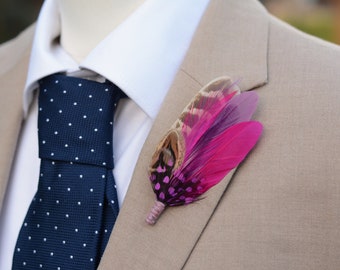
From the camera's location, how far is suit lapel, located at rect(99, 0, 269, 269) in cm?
119

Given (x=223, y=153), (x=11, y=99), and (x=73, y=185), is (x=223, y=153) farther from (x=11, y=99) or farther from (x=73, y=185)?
(x=11, y=99)

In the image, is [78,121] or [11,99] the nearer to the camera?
[78,121]

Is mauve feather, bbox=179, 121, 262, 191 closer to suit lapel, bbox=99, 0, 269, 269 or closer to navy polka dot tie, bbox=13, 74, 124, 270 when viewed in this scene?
suit lapel, bbox=99, 0, 269, 269

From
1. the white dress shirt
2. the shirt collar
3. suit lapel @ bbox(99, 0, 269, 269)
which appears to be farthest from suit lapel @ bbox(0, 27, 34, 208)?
suit lapel @ bbox(99, 0, 269, 269)

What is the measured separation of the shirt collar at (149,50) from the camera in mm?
1335

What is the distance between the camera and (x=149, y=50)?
135cm

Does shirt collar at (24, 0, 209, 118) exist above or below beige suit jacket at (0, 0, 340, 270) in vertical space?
above

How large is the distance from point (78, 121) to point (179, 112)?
21cm

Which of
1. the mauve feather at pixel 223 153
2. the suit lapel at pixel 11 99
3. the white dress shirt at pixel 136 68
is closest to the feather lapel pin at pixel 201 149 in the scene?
the mauve feather at pixel 223 153

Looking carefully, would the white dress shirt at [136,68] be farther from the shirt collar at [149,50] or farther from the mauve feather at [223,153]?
the mauve feather at [223,153]

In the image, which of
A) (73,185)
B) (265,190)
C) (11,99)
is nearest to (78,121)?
(73,185)

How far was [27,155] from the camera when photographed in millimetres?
1460

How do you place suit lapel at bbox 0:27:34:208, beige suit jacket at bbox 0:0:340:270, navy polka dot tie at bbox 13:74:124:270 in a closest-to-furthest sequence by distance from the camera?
1. beige suit jacket at bbox 0:0:340:270
2. navy polka dot tie at bbox 13:74:124:270
3. suit lapel at bbox 0:27:34:208

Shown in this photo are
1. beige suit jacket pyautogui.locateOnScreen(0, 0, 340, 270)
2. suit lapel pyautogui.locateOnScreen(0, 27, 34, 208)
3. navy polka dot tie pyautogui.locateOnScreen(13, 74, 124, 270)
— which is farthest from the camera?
suit lapel pyautogui.locateOnScreen(0, 27, 34, 208)
